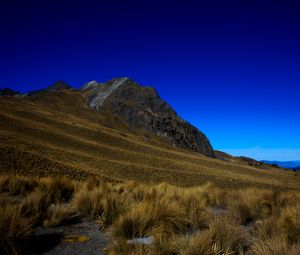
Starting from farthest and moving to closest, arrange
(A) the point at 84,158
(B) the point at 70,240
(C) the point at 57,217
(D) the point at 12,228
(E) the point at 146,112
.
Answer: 1. (E) the point at 146,112
2. (A) the point at 84,158
3. (C) the point at 57,217
4. (B) the point at 70,240
5. (D) the point at 12,228

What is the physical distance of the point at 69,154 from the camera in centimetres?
2516

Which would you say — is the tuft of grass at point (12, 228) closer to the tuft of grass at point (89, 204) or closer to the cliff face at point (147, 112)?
the tuft of grass at point (89, 204)

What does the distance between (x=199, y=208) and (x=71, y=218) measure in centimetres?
327

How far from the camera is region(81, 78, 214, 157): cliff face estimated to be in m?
58.4

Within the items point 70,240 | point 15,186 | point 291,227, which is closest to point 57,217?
point 70,240

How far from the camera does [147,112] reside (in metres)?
59.9

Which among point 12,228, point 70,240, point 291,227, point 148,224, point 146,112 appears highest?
point 146,112

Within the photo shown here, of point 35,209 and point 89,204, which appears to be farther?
point 89,204

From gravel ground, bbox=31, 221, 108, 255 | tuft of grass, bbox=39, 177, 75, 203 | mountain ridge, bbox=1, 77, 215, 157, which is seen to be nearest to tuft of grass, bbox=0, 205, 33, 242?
gravel ground, bbox=31, 221, 108, 255

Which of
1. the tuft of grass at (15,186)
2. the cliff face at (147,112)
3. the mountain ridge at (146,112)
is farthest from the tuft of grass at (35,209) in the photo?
the cliff face at (147,112)

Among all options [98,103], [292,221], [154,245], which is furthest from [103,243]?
[98,103]

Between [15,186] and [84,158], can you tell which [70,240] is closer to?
[15,186]

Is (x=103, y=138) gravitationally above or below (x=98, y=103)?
below

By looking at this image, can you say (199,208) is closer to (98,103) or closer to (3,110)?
(3,110)
